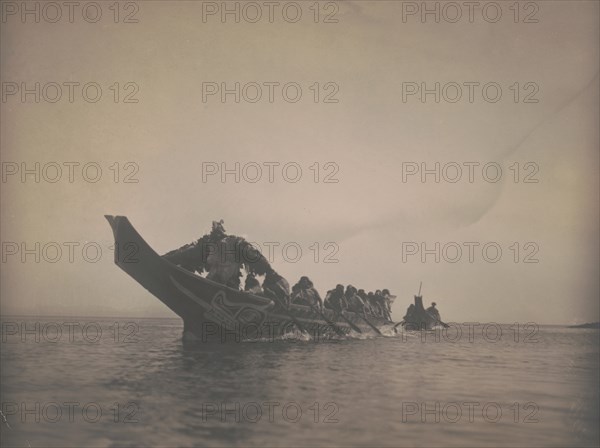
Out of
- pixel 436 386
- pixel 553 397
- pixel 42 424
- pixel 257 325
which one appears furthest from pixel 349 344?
pixel 42 424

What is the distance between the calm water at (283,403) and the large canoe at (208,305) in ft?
5.12

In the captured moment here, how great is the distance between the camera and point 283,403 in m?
6.66

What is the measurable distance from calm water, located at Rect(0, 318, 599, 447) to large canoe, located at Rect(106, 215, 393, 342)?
1559 millimetres

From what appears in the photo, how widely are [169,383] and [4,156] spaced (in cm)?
337

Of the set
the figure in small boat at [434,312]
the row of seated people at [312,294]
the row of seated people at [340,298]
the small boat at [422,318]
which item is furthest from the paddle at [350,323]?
the figure in small boat at [434,312]

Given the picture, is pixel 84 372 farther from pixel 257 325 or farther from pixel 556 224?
pixel 556 224

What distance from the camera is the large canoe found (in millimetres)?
9281

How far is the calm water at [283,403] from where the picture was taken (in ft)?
19.5

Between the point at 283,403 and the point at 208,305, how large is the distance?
3.85 meters

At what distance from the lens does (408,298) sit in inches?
352
